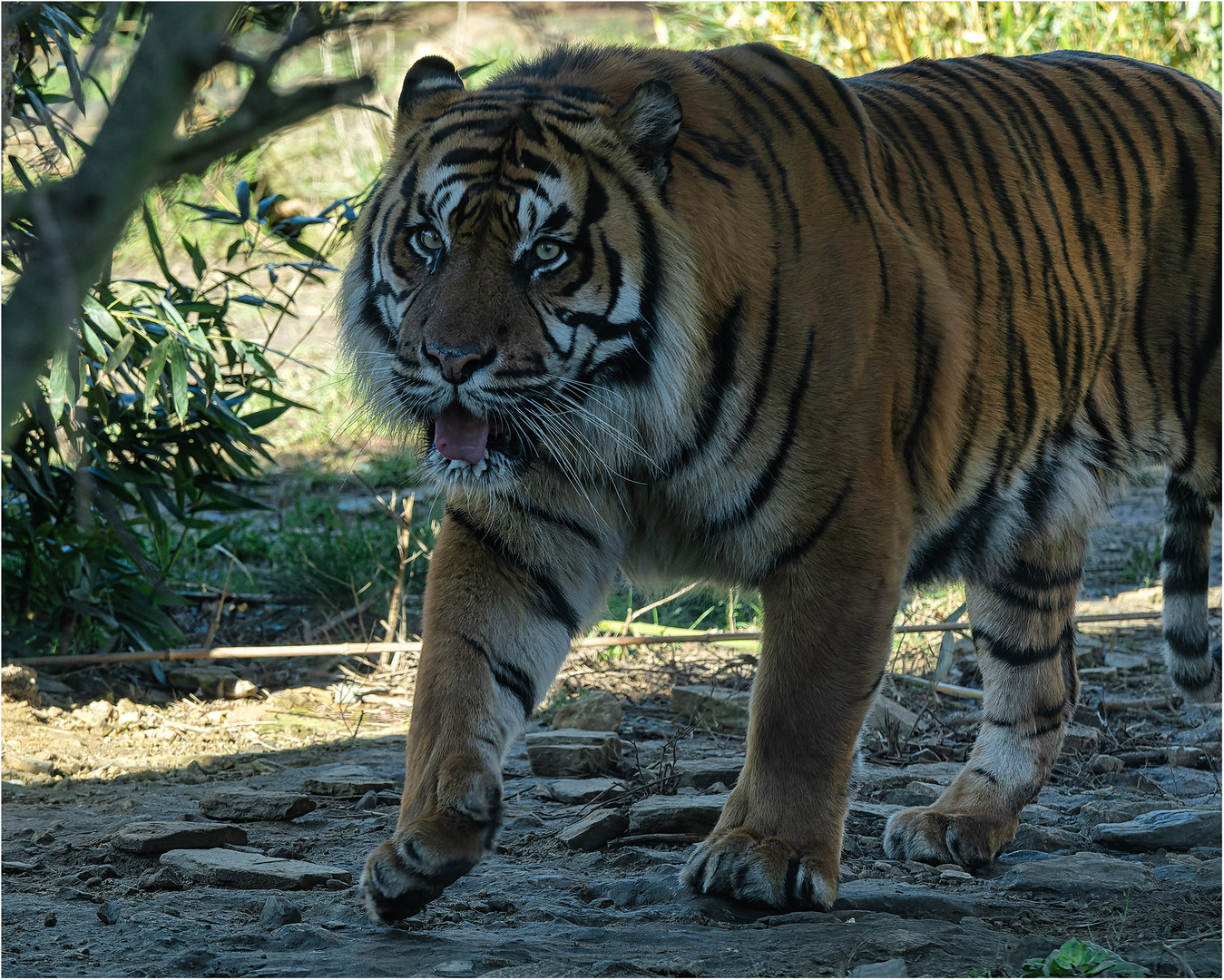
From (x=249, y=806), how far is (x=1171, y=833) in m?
1.96

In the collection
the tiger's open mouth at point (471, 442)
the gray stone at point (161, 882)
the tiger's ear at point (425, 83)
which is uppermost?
the tiger's ear at point (425, 83)

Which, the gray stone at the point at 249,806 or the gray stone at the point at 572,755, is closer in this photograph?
the gray stone at the point at 249,806

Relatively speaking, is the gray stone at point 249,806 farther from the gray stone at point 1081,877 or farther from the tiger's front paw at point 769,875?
the gray stone at point 1081,877

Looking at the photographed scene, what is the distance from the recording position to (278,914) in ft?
6.79

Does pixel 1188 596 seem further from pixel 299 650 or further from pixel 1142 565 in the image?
pixel 299 650

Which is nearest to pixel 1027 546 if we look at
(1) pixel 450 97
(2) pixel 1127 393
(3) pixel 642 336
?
(2) pixel 1127 393

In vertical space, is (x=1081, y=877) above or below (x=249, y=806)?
above

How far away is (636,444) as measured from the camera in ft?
7.40

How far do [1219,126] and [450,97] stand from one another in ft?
6.14

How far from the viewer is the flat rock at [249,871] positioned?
2.31 metres

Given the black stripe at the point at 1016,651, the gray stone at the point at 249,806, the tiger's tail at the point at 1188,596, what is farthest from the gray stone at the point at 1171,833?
the gray stone at the point at 249,806

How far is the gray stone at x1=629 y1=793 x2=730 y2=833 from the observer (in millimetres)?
2596

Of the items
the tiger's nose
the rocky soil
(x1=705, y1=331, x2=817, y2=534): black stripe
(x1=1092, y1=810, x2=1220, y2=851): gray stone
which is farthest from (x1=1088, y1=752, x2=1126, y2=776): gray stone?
the tiger's nose

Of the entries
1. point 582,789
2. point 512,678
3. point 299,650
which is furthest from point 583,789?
point 299,650
